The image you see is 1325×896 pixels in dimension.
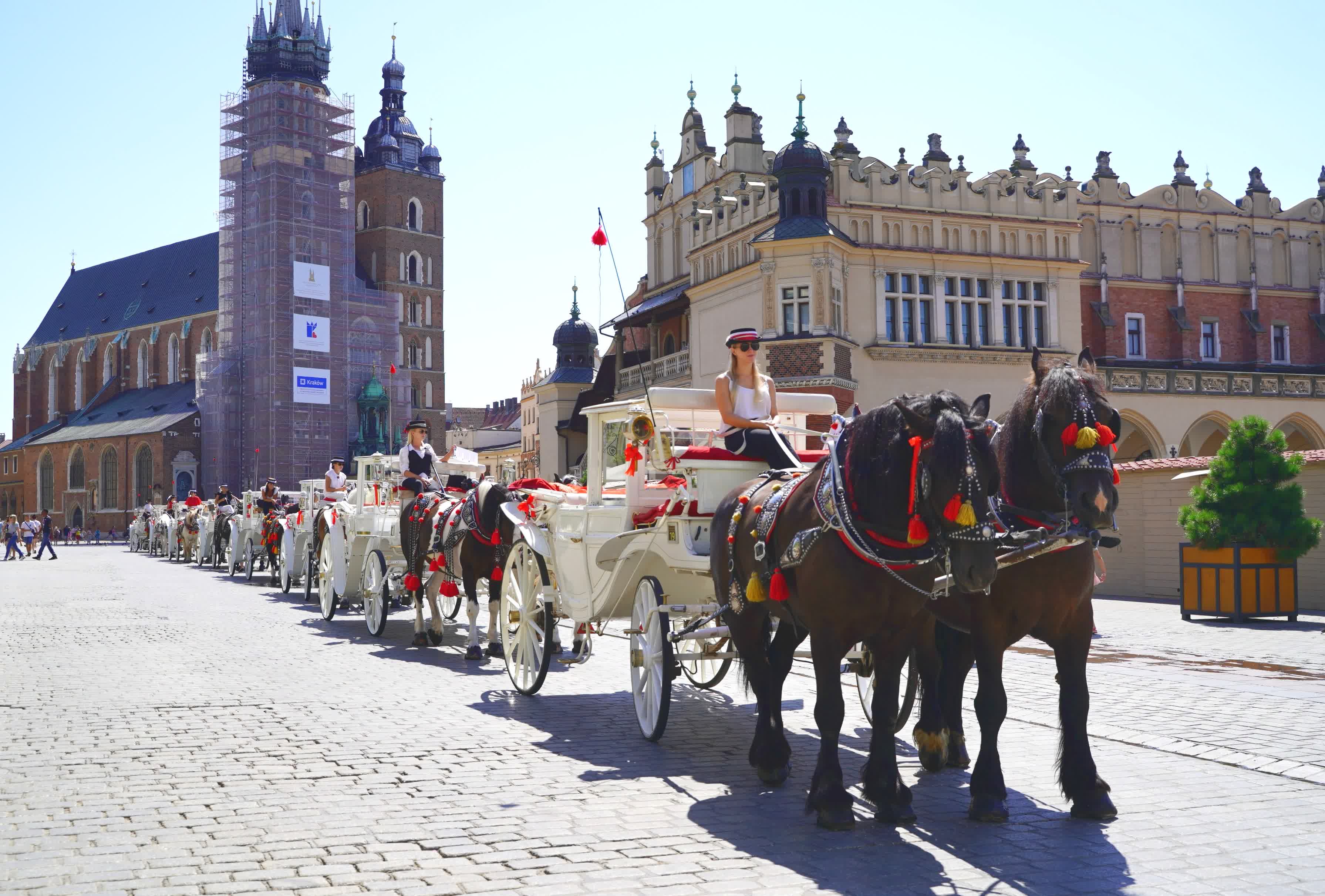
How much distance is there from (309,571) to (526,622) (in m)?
10.8

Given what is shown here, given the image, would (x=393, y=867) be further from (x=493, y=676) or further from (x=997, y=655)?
(x=493, y=676)

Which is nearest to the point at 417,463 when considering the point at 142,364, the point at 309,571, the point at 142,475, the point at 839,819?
the point at 309,571

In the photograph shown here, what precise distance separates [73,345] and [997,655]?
107 metres

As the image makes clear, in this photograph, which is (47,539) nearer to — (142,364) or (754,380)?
(754,380)

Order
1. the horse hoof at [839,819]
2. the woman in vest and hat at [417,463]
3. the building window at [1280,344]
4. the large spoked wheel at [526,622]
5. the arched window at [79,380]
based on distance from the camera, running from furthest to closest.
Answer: the arched window at [79,380], the building window at [1280,344], the woman in vest and hat at [417,463], the large spoked wheel at [526,622], the horse hoof at [839,819]

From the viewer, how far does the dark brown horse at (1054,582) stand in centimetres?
538

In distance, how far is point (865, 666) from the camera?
7.25 m

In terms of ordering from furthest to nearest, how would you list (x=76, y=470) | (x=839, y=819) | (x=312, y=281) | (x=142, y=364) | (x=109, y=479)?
1. (x=142, y=364)
2. (x=76, y=470)
3. (x=109, y=479)
4. (x=312, y=281)
5. (x=839, y=819)

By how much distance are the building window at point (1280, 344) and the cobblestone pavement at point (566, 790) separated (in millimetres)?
38657

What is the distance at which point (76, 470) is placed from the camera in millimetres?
84750

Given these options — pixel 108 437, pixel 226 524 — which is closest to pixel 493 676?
pixel 226 524

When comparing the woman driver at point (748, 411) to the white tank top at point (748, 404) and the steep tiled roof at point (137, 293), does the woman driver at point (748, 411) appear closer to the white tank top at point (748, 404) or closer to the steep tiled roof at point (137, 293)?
the white tank top at point (748, 404)

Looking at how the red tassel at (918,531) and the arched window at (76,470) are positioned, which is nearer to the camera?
the red tassel at (918,531)

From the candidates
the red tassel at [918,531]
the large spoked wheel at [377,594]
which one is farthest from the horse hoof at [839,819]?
the large spoked wheel at [377,594]
